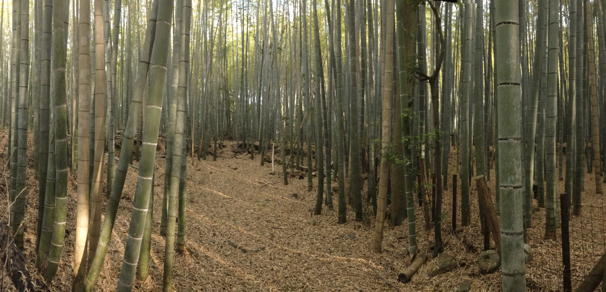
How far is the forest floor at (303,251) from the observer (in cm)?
295

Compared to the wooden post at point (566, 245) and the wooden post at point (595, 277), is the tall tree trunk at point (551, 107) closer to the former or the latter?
the wooden post at point (566, 245)

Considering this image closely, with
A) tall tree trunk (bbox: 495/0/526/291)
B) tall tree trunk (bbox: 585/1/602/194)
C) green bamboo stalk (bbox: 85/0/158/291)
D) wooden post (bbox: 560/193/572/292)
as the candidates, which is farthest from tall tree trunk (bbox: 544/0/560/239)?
green bamboo stalk (bbox: 85/0/158/291)

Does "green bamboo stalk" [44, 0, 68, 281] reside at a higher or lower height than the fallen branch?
higher

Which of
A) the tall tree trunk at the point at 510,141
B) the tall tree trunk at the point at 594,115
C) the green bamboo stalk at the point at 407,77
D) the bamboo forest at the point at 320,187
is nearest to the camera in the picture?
the tall tree trunk at the point at 510,141

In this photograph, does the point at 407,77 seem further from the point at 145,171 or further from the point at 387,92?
the point at 145,171

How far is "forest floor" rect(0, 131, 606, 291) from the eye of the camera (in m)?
2.95

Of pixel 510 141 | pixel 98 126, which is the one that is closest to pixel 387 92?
pixel 510 141

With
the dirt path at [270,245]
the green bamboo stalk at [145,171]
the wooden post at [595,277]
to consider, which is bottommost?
the dirt path at [270,245]

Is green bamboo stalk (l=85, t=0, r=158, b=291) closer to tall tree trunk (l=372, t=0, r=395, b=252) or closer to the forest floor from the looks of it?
the forest floor

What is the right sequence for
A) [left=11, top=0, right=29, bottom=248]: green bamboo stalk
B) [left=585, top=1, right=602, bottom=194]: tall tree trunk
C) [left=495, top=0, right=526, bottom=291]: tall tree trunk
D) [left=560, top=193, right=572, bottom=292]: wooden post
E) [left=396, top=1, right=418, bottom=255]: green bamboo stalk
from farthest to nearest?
[left=585, top=1, right=602, bottom=194]: tall tree trunk < [left=396, top=1, right=418, bottom=255]: green bamboo stalk < [left=11, top=0, right=29, bottom=248]: green bamboo stalk < [left=560, top=193, right=572, bottom=292]: wooden post < [left=495, top=0, right=526, bottom=291]: tall tree trunk

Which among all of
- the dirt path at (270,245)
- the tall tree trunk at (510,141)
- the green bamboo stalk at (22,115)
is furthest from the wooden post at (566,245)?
the green bamboo stalk at (22,115)

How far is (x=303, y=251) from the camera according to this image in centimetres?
427

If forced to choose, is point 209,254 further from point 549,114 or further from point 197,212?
point 549,114

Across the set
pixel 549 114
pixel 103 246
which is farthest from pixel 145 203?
pixel 549 114
